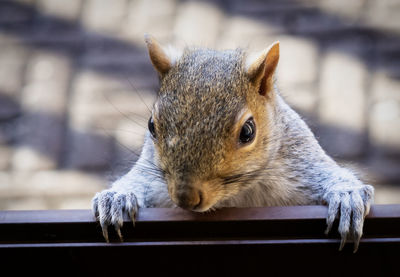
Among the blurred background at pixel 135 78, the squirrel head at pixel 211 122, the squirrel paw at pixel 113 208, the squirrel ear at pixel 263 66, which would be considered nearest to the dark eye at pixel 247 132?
the squirrel head at pixel 211 122

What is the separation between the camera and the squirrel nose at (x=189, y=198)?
0.88 meters

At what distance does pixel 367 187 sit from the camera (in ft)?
3.76

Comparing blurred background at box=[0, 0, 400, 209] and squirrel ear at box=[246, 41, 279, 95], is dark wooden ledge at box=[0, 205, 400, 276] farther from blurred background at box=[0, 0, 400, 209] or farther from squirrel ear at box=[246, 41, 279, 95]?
blurred background at box=[0, 0, 400, 209]

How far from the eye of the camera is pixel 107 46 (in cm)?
232

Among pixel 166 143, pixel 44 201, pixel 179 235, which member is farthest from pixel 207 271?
pixel 44 201

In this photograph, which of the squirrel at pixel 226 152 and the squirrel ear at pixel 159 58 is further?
the squirrel ear at pixel 159 58

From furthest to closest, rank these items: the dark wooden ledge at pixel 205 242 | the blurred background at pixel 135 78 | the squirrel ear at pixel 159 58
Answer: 1. the blurred background at pixel 135 78
2. the squirrel ear at pixel 159 58
3. the dark wooden ledge at pixel 205 242

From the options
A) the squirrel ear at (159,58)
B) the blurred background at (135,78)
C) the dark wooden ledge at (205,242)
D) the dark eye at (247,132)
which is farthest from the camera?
the blurred background at (135,78)

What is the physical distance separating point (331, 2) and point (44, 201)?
1.57m

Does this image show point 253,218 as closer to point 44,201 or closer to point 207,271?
point 207,271

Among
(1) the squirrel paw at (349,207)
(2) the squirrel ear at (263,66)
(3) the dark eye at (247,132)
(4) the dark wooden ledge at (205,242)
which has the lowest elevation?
Answer: (4) the dark wooden ledge at (205,242)

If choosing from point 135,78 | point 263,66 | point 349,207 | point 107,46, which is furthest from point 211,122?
point 107,46

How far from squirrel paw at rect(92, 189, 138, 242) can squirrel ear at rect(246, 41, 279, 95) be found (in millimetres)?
379

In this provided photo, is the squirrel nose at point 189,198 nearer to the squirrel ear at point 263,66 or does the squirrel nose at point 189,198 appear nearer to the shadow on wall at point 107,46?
the squirrel ear at point 263,66
